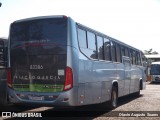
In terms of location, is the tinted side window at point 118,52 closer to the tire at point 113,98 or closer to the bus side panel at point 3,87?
the tire at point 113,98

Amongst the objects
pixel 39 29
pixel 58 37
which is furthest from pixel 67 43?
pixel 39 29

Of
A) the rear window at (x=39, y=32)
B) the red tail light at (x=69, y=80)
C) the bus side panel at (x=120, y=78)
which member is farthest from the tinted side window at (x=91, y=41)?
the bus side panel at (x=120, y=78)

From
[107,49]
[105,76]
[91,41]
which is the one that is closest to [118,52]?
[107,49]

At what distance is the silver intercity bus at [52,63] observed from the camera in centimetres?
838

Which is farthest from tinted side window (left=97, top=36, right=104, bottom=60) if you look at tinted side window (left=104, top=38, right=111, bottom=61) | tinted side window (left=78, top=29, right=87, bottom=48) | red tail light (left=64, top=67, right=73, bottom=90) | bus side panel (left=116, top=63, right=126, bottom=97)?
red tail light (left=64, top=67, right=73, bottom=90)

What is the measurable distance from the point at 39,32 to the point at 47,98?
6.63 feet

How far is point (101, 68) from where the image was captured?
10.7 m

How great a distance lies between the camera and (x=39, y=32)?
884cm

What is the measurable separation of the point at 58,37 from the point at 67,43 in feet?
1.15

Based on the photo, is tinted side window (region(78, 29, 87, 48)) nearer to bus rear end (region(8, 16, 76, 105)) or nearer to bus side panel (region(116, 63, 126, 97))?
bus rear end (region(8, 16, 76, 105))

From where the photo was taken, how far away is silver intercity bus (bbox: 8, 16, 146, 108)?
838 cm

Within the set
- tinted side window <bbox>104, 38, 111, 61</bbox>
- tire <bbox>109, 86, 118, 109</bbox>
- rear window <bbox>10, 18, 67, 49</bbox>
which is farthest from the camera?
tire <bbox>109, 86, 118, 109</bbox>

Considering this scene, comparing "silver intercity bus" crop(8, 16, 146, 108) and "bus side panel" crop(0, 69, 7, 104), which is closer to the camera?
"silver intercity bus" crop(8, 16, 146, 108)

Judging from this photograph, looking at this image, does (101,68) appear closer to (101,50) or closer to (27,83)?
(101,50)
